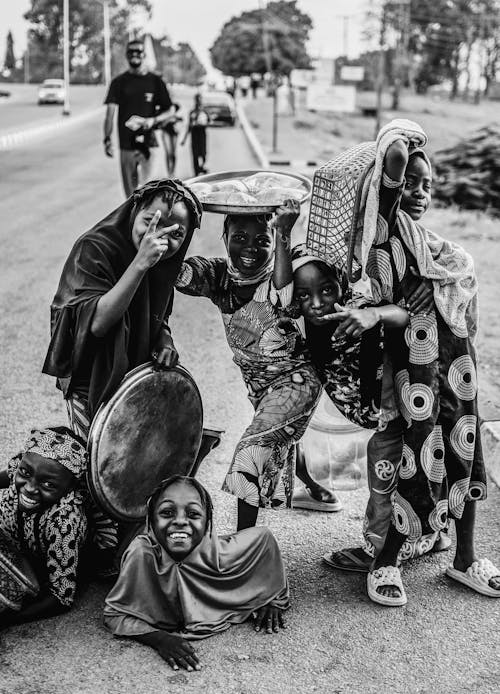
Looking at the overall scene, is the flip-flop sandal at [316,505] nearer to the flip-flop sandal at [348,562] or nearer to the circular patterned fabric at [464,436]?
the flip-flop sandal at [348,562]

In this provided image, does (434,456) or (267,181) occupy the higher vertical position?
(267,181)

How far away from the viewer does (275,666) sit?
3203mm

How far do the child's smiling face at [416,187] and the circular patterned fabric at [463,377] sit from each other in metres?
0.60

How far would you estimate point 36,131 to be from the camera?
1131 inches

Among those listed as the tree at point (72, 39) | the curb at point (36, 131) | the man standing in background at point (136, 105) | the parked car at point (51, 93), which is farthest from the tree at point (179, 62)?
the man standing in background at point (136, 105)

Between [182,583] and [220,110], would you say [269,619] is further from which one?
[220,110]

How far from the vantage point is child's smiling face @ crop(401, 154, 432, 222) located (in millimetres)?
3395

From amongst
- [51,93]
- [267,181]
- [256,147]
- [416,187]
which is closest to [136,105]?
[267,181]

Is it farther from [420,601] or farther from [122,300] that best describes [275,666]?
[122,300]

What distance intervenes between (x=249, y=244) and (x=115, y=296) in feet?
2.15

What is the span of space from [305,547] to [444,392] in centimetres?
106

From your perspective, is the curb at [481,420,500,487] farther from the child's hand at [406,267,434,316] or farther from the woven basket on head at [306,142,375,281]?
the woven basket on head at [306,142,375,281]

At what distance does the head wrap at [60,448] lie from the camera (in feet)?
11.2

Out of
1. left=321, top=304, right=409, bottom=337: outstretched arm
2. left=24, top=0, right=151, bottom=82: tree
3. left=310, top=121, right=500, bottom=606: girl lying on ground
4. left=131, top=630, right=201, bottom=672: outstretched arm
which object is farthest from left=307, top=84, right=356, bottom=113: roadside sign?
left=24, top=0, right=151, bottom=82: tree
